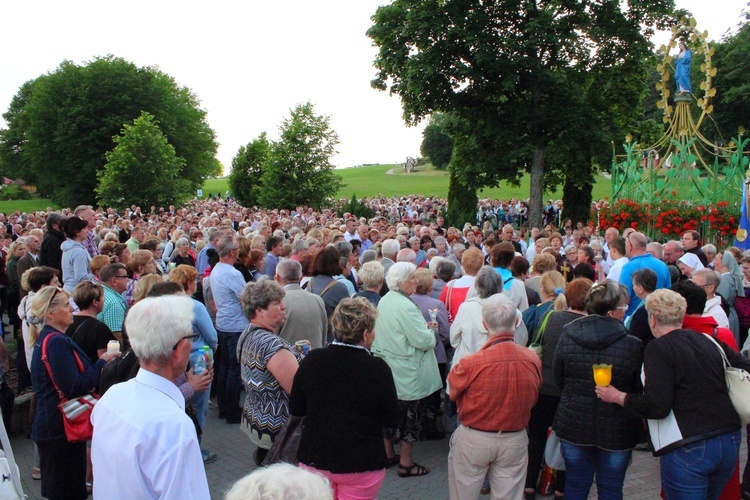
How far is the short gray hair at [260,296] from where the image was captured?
426cm

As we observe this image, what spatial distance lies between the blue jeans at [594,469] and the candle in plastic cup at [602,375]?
54cm

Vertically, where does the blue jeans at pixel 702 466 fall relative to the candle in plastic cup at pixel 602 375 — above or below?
below

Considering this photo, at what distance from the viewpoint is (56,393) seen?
4164 mm

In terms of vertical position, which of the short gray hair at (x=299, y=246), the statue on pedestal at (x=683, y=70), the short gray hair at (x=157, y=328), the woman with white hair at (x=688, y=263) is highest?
the statue on pedestal at (x=683, y=70)

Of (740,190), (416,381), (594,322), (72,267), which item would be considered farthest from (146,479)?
(740,190)

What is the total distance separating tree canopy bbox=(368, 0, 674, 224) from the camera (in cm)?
2198

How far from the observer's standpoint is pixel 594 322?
13.5 ft

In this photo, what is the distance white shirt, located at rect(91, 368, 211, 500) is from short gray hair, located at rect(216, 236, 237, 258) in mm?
4365

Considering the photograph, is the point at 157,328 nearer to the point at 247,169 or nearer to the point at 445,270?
the point at 445,270

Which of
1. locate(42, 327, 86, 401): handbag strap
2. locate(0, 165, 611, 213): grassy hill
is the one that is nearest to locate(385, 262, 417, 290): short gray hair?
locate(42, 327, 86, 401): handbag strap

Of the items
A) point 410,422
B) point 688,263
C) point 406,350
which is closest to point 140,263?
point 406,350

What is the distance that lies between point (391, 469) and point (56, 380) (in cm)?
311

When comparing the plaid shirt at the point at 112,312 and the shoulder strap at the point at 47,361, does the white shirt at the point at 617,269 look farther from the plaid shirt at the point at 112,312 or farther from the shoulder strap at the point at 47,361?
the shoulder strap at the point at 47,361

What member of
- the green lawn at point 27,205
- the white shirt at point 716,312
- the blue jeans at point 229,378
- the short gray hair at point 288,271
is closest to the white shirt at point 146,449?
the short gray hair at point 288,271
